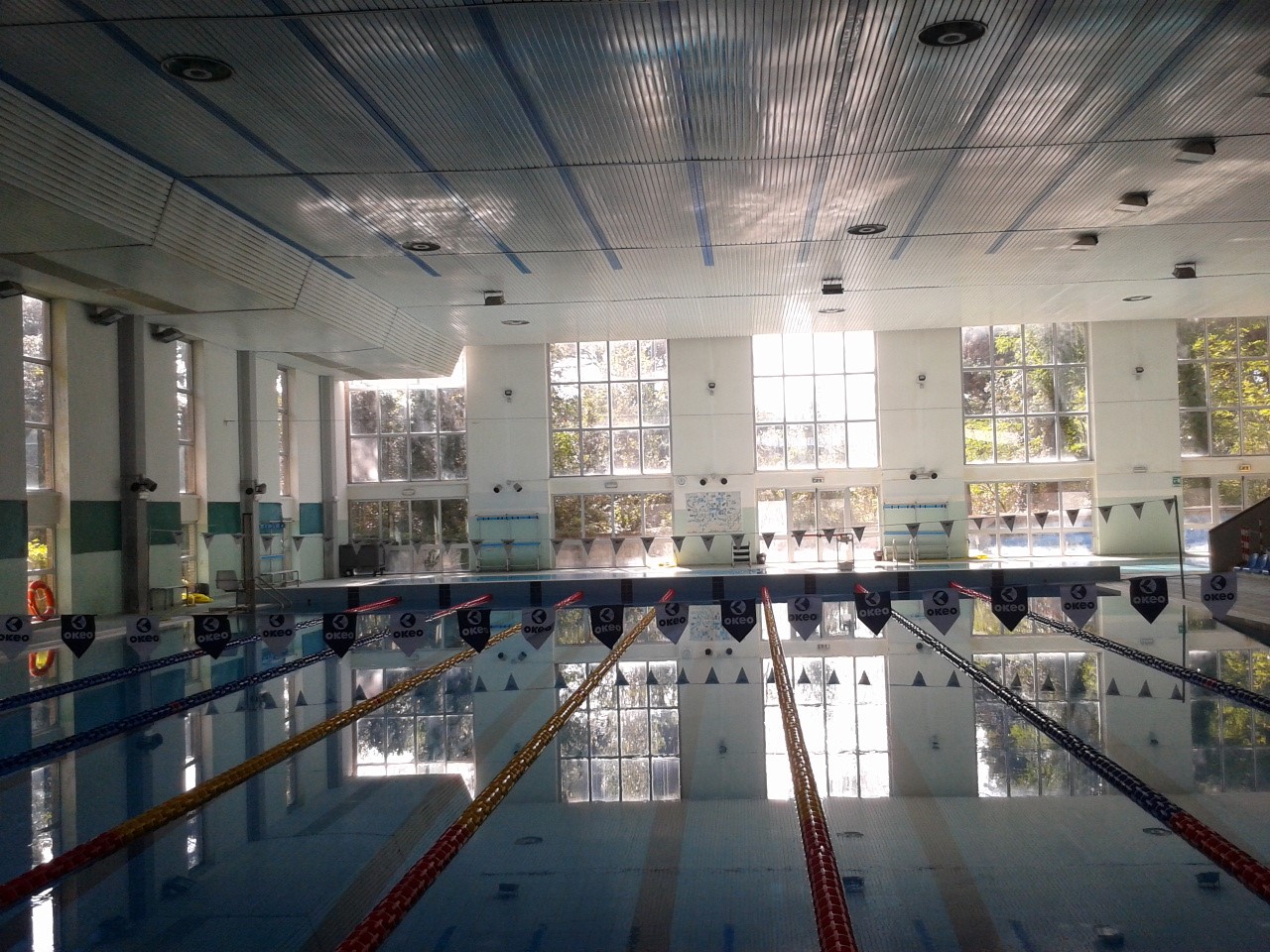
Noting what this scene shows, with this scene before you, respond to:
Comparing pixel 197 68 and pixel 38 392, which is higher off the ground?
pixel 197 68

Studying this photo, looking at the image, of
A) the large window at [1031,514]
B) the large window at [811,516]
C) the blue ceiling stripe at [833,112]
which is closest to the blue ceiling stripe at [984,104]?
the blue ceiling stripe at [833,112]

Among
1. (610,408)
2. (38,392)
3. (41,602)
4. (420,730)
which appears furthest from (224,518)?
(420,730)

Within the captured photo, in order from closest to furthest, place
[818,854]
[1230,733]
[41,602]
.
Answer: [818,854], [1230,733], [41,602]

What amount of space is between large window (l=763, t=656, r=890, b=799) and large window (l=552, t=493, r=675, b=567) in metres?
11.5

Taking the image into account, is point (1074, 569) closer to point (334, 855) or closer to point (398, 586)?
point (398, 586)

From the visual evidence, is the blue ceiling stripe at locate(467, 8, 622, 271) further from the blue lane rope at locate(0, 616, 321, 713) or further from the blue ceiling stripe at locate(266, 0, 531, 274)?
the blue lane rope at locate(0, 616, 321, 713)

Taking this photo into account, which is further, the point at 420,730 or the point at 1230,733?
the point at 420,730

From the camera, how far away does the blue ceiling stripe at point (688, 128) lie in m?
6.57

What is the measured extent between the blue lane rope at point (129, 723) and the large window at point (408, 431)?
11.5 metres

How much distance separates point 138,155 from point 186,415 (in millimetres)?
7917

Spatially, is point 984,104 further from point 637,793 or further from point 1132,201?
point 637,793

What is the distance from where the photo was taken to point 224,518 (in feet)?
54.2

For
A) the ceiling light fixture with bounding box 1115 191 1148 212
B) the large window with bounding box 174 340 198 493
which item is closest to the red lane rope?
the ceiling light fixture with bounding box 1115 191 1148 212

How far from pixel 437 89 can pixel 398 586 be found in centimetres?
924
